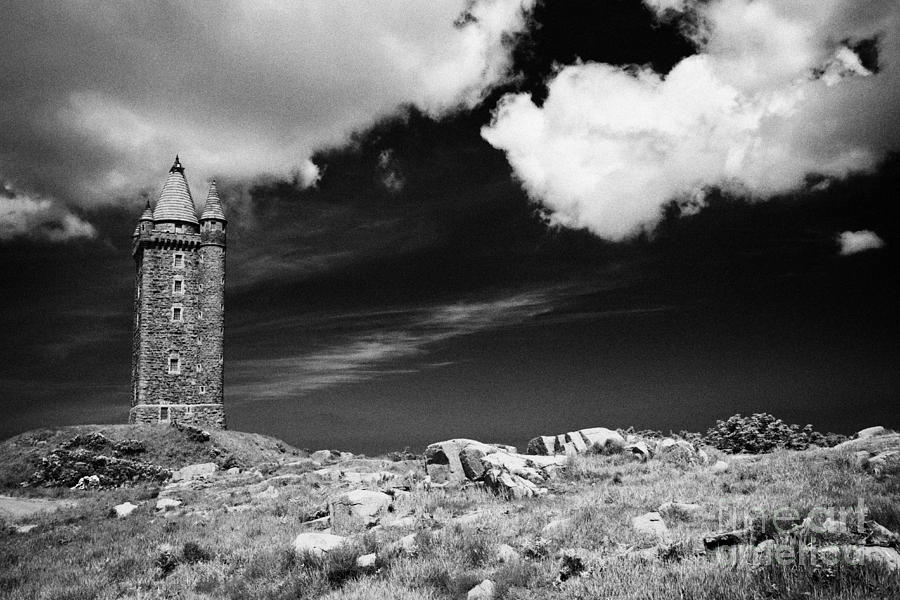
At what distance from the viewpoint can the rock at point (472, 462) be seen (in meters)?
20.1

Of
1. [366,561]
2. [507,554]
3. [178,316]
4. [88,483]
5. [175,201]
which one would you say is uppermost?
[175,201]

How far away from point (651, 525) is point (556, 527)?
184 centimetres

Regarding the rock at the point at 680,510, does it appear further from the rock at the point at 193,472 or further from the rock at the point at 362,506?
the rock at the point at 193,472

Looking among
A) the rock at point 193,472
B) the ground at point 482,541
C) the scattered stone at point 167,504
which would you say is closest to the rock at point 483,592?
the ground at point 482,541

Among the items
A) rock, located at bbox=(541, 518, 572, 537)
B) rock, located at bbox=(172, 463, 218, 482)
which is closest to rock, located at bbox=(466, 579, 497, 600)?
rock, located at bbox=(541, 518, 572, 537)

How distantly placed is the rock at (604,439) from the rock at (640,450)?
2.05 feet

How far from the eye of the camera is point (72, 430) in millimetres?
42688

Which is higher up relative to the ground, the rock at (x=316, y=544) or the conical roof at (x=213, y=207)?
the conical roof at (x=213, y=207)

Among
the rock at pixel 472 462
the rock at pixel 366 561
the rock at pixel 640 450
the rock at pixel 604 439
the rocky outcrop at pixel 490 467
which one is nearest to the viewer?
the rock at pixel 366 561

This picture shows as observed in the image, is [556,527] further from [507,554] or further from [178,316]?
[178,316]

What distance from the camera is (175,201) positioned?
52.5m

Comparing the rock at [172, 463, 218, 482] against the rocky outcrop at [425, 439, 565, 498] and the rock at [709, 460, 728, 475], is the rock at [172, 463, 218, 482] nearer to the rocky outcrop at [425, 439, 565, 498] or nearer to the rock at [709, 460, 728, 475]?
the rocky outcrop at [425, 439, 565, 498]

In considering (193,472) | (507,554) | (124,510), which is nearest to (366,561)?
(507,554)

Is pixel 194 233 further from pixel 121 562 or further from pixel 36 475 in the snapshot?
pixel 121 562
